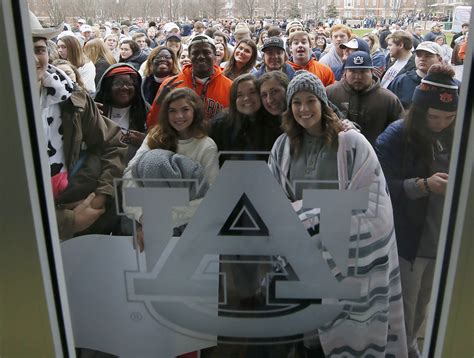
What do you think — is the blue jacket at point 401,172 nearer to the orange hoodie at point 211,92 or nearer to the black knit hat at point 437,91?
the black knit hat at point 437,91

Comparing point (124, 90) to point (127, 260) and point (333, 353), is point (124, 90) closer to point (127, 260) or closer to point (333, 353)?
point (127, 260)

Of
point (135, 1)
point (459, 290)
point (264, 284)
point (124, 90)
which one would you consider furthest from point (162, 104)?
point (459, 290)

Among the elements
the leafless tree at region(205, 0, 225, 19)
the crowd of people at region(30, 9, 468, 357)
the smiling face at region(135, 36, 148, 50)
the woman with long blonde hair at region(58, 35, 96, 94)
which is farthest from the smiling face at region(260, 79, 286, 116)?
the woman with long blonde hair at region(58, 35, 96, 94)

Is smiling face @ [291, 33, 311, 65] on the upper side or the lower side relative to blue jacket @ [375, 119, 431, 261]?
upper

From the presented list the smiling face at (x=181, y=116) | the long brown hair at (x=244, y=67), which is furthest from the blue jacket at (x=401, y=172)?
the smiling face at (x=181, y=116)

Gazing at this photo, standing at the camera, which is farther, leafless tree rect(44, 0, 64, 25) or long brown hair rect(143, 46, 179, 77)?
long brown hair rect(143, 46, 179, 77)

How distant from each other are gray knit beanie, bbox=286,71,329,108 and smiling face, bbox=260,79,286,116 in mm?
15

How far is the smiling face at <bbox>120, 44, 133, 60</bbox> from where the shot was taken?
51.1 inches

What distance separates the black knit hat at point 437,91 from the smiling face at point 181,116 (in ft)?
1.91

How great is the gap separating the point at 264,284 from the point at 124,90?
24.8 inches

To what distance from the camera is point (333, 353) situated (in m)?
1.42

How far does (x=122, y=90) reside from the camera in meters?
1.30

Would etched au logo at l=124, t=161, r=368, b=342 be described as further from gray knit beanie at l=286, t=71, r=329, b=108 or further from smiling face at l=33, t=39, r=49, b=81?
smiling face at l=33, t=39, r=49, b=81

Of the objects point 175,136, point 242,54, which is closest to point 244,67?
point 242,54
